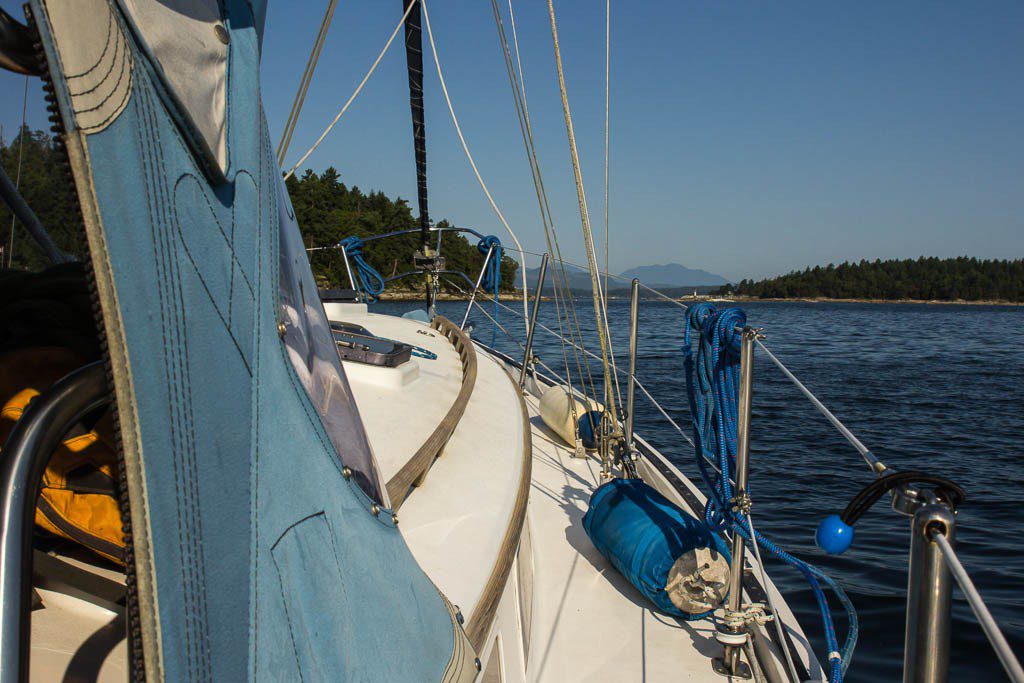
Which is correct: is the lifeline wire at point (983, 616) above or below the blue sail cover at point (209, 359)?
below

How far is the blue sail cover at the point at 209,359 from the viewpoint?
2.02 feet

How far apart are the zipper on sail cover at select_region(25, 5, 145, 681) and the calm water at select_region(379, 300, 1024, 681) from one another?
403cm

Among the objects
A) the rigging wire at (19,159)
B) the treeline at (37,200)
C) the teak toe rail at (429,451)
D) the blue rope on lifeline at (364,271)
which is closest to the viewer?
the treeline at (37,200)

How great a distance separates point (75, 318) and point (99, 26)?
1.51 feet

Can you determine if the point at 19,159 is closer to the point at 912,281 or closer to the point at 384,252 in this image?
the point at 384,252

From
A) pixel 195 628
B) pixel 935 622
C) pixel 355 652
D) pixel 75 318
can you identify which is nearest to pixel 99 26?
pixel 75 318

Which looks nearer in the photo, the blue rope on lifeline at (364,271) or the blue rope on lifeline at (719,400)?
the blue rope on lifeline at (719,400)

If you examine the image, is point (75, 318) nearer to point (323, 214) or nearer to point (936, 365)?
point (936, 365)

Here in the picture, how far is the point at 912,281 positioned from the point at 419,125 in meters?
89.3

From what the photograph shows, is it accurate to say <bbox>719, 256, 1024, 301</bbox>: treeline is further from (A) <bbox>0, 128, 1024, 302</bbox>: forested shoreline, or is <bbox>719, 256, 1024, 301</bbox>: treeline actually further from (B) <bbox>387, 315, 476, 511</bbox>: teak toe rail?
(B) <bbox>387, 315, 476, 511</bbox>: teak toe rail

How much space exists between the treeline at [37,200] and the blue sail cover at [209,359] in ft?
0.21

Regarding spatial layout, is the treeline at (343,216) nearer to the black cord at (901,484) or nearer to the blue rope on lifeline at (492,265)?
the blue rope on lifeline at (492,265)

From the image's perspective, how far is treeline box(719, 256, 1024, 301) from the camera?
7600cm

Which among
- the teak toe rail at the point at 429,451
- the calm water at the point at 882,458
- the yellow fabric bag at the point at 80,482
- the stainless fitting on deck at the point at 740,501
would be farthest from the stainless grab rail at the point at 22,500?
the calm water at the point at 882,458
